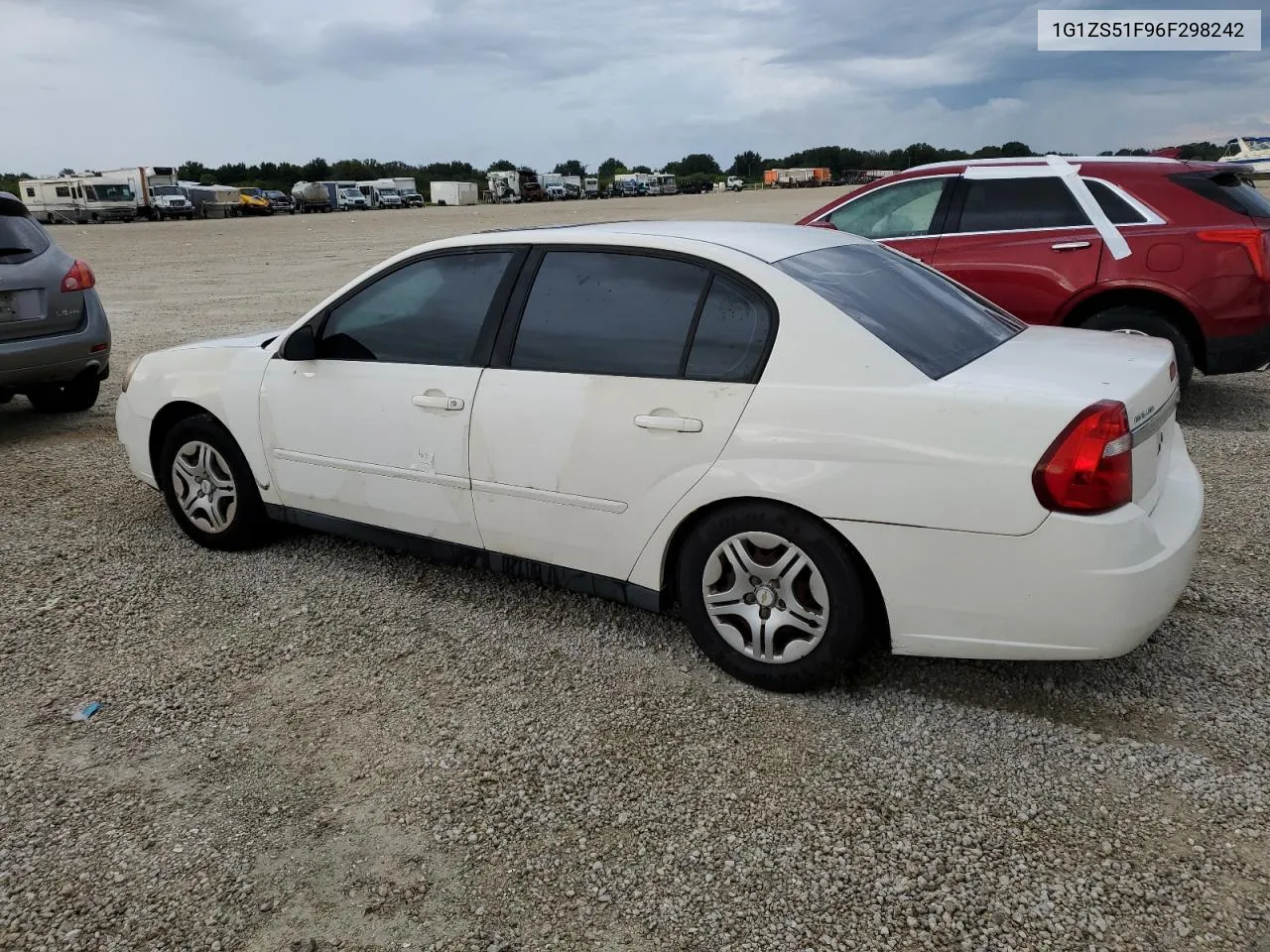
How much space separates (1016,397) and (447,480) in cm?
212

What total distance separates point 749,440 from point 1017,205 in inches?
191

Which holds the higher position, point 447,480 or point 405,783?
point 447,480

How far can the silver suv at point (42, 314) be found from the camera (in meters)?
6.53

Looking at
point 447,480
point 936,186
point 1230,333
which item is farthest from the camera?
point 936,186

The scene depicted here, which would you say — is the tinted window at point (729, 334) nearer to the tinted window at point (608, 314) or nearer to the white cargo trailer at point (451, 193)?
the tinted window at point (608, 314)

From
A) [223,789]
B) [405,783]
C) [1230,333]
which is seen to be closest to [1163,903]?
[405,783]

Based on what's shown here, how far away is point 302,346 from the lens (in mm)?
4148

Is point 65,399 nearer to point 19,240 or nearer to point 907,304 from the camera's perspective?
point 19,240

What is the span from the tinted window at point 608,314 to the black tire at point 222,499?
171cm

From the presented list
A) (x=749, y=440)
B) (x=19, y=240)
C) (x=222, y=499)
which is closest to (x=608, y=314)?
(x=749, y=440)

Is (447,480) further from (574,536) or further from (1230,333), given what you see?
(1230,333)

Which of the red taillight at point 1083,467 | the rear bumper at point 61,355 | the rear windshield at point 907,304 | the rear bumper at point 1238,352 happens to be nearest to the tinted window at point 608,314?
the rear windshield at point 907,304

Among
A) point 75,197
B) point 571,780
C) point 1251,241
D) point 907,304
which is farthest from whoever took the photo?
point 75,197

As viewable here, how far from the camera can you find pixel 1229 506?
497 cm
